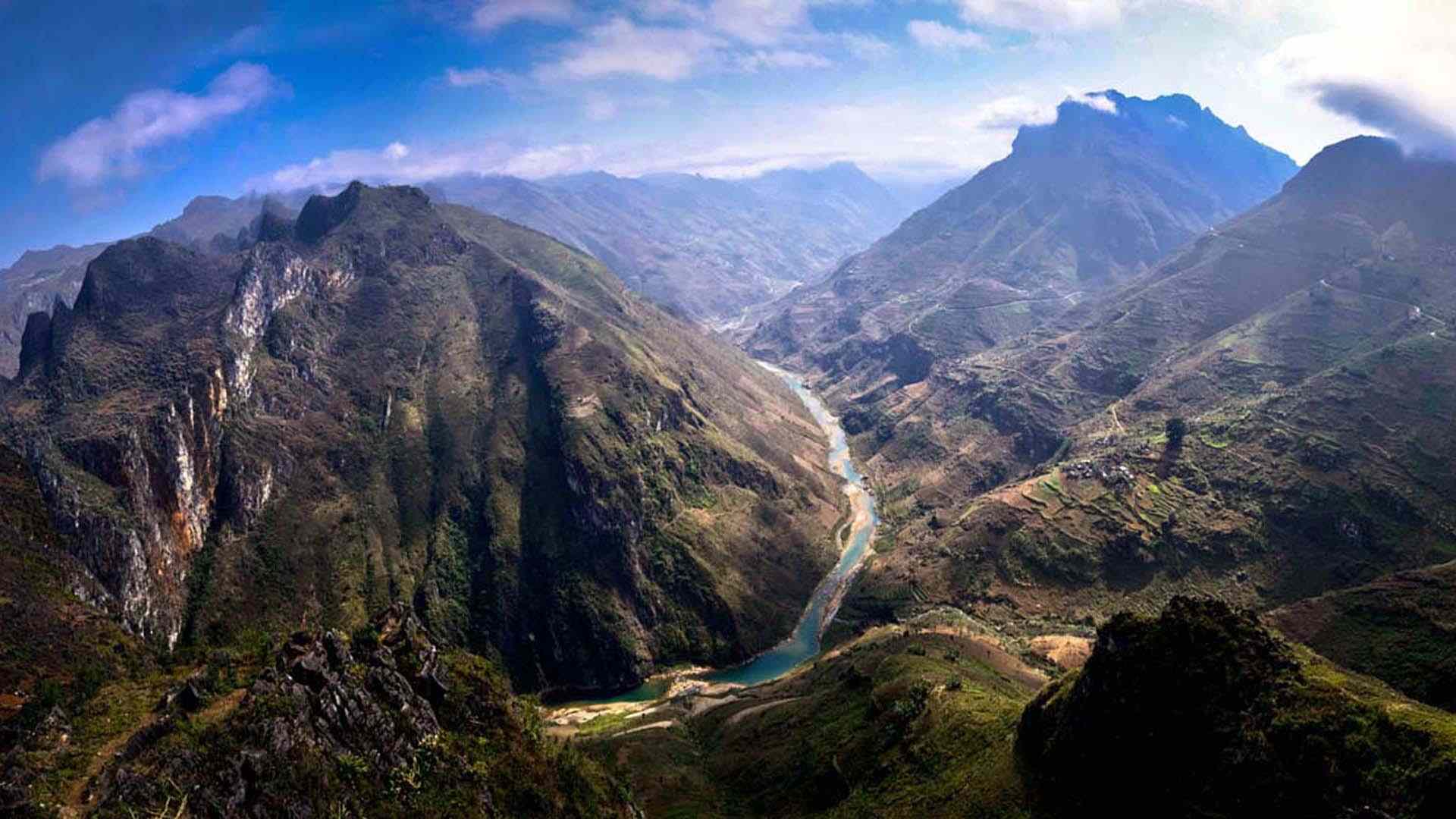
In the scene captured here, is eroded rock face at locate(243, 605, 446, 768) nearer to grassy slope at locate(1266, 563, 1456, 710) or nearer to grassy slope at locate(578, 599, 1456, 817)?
grassy slope at locate(578, 599, 1456, 817)

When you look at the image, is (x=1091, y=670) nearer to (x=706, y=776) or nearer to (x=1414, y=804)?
(x=1414, y=804)

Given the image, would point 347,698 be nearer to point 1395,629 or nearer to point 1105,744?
point 1105,744

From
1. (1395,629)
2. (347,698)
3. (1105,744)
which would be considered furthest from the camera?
(1395,629)

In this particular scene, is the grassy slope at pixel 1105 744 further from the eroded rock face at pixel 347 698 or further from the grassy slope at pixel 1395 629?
the eroded rock face at pixel 347 698

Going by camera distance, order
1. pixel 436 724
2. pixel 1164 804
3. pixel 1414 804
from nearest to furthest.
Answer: pixel 1414 804 → pixel 1164 804 → pixel 436 724

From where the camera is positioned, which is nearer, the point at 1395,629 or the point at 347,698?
the point at 347,698

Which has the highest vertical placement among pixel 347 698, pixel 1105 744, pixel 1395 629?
pixel 347 698

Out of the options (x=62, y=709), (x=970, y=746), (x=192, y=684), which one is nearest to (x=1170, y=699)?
(x=970, y=746)

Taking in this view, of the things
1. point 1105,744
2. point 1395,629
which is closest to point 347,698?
point 1105,744

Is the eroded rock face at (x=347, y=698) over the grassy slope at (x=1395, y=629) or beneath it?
over

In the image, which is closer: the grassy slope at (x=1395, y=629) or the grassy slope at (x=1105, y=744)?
the grassy slope at (x=1105, y=744)

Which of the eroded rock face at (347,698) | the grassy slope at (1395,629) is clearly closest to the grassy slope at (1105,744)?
the grassy slope at (1395,629)
